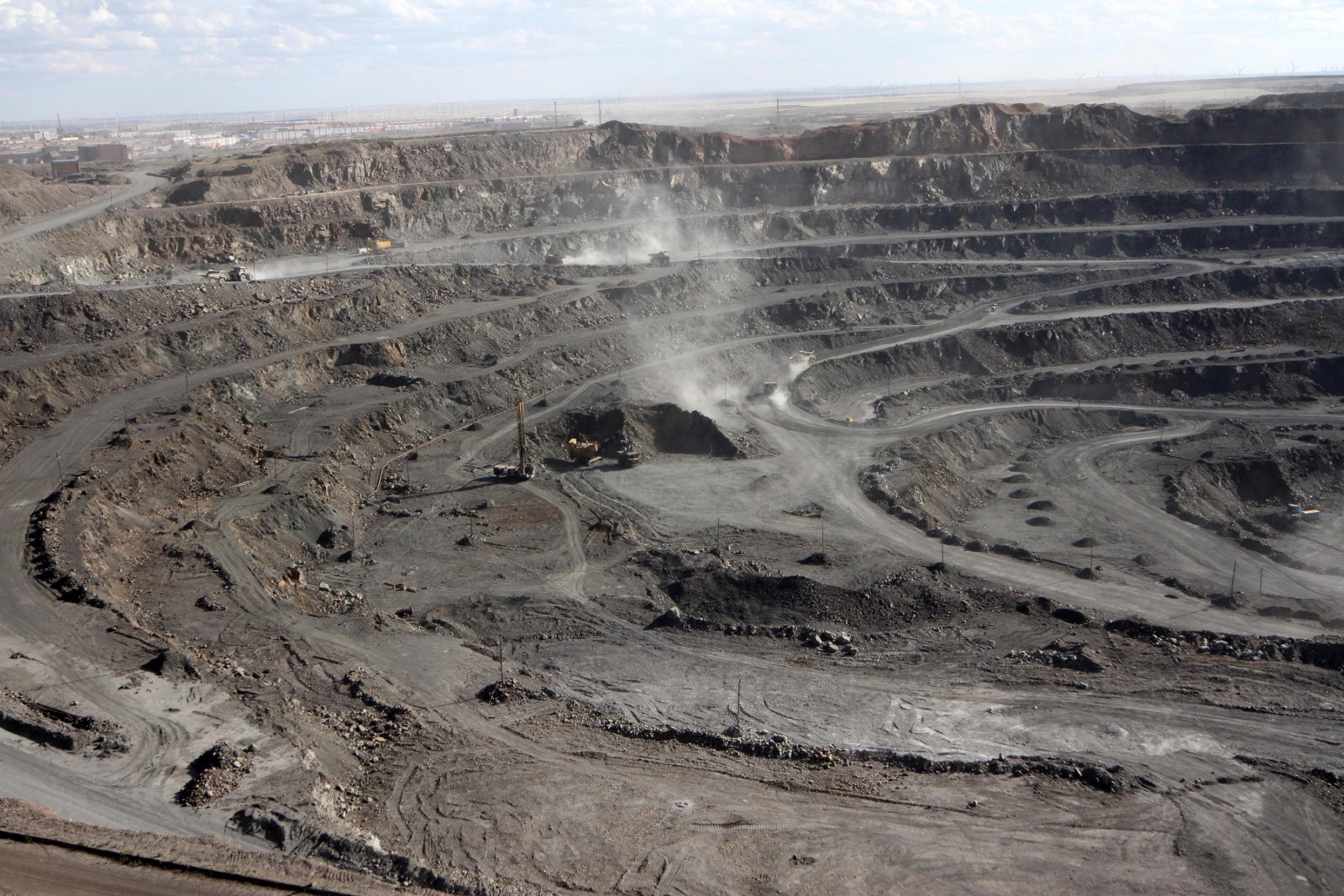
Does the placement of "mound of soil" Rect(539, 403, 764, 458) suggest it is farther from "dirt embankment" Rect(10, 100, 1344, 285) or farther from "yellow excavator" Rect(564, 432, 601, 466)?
"dirt embankment" Rect(10, 100, 1344, 285)

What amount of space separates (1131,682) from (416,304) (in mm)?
42164

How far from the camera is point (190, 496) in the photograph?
34562mm

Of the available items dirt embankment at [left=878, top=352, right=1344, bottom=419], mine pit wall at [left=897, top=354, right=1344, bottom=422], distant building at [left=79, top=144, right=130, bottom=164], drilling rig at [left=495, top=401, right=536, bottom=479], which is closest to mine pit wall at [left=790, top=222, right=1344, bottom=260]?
dirt embankment at [left=878, top=352, right=1344, bottom=419]

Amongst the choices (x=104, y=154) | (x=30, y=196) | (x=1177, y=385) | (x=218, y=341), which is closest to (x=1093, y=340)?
(x=1177, y=385)

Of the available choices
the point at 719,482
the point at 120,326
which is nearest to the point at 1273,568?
the point at 719,482

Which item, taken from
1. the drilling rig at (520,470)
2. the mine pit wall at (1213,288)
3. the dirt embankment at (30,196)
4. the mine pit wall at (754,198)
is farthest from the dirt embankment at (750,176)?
the drilling rig at (520,470)

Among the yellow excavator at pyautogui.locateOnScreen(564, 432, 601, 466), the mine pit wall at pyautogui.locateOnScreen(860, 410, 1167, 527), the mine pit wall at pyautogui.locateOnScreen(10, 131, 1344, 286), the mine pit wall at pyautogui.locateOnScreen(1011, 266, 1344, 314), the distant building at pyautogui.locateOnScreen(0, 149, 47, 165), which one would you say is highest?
the distant building at pyautogui.locateOnScreen(0, 149, 47, 165)

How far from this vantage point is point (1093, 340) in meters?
57.7

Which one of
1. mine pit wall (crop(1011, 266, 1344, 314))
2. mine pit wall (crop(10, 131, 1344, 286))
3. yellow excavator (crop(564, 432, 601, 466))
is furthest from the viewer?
mine pit wall (crop(10, 131, 1344, 286))

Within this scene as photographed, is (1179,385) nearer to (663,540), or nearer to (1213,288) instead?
(1213,288)

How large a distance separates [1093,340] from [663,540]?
Answer: 33.9 meters

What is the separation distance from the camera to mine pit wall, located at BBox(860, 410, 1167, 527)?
38719 mm

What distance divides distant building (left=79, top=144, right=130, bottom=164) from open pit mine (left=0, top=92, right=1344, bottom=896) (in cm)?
4110

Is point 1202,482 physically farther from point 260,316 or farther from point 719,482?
point 260,316
